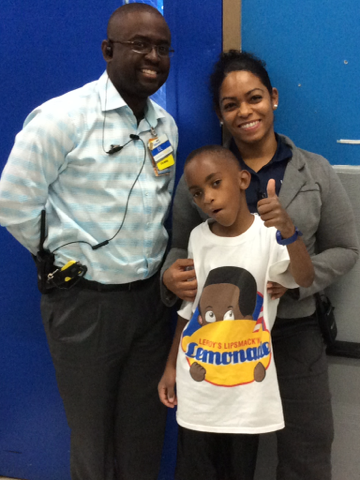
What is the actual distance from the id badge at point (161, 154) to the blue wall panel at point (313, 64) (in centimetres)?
41

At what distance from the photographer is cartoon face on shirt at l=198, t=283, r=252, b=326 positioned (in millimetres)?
1077

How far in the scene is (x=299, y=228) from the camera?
119 cm

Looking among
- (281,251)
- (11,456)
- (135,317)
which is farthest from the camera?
(11,456)

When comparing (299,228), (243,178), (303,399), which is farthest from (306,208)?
(303,399)

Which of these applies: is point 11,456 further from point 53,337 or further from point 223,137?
point 223,137

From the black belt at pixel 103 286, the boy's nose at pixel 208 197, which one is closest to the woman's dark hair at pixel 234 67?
the boy's nose at pixel 208 197

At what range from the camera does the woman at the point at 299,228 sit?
1192 mm

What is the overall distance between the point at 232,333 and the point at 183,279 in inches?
8.0

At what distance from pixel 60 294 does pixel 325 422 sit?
92 cm

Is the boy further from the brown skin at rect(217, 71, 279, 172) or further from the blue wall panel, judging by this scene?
the blue wall panel

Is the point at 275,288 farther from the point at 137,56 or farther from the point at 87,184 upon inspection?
the point at 137,56

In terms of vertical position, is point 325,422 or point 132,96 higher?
point 132,96

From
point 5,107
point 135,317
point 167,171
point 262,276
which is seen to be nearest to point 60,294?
point 135,317

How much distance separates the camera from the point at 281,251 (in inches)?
41.7
